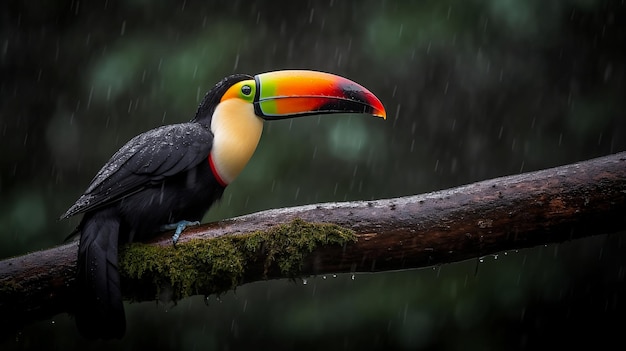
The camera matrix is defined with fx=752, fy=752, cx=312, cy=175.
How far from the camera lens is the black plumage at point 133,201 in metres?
2.89

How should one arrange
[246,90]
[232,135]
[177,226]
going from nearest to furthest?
[177,226], [232,135], [246,90]

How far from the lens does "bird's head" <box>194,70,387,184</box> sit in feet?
11.3

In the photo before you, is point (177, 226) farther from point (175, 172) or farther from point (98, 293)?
point (98, 293)

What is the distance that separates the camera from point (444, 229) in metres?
2.96

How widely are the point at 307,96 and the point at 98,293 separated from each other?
4.64ft

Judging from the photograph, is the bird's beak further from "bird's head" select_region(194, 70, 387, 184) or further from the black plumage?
the black plumage

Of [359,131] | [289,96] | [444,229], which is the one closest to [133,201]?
[289,96]

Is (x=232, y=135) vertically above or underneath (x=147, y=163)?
above

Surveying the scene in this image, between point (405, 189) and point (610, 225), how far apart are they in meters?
3.43

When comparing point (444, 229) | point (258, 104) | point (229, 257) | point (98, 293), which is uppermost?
point (258, 104)

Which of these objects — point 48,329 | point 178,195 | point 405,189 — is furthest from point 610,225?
point 48,329

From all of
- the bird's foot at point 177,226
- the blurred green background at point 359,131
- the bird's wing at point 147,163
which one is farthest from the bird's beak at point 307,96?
the blurred green background at point 359,131

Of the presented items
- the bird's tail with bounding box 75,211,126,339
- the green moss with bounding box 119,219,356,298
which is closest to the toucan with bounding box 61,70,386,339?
the bird's tail with bounding box 75,211,126,339

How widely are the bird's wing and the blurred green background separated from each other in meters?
2.54
